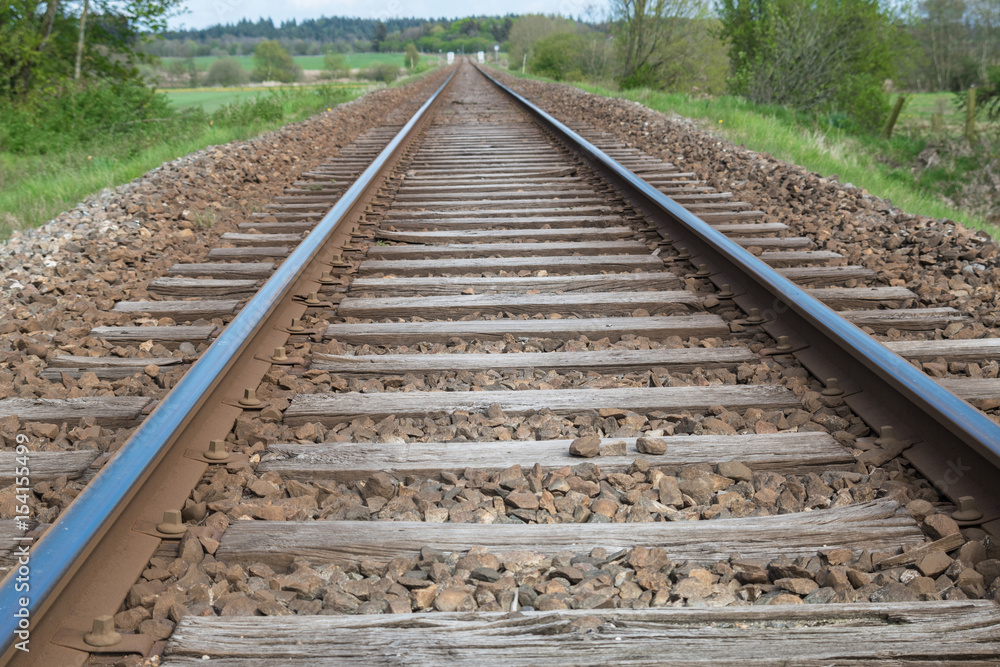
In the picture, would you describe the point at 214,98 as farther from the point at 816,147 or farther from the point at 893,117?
the point at 816,147

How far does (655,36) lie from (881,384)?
21452mm

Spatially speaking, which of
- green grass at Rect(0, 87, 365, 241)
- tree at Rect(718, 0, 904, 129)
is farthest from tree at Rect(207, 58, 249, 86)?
tree at Rect(718, 0, 904, 129)

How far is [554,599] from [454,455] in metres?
0.63

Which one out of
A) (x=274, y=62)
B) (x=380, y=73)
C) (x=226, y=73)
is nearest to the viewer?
(x=274, y=62)

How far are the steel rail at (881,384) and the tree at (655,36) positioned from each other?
64.4 feet

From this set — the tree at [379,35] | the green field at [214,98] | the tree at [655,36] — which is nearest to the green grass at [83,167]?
the green field at [214,98]

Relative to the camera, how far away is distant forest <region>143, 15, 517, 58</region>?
2853cm

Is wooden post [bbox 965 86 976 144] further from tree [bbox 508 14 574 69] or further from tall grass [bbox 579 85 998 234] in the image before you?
tree [bbox 508 14 574 69]

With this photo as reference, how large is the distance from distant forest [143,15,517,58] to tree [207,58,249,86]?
1.04 metres

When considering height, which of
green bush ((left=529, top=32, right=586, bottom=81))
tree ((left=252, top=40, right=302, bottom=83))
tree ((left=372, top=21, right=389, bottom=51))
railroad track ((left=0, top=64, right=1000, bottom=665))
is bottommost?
railroad track ((left=0, top=64, right=1000, bottom=665))

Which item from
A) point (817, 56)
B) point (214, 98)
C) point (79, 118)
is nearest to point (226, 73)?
point (214, 98)

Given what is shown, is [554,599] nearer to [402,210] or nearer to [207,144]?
[402,210]

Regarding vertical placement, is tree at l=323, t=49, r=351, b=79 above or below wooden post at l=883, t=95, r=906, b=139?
above

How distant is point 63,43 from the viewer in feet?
42.3
